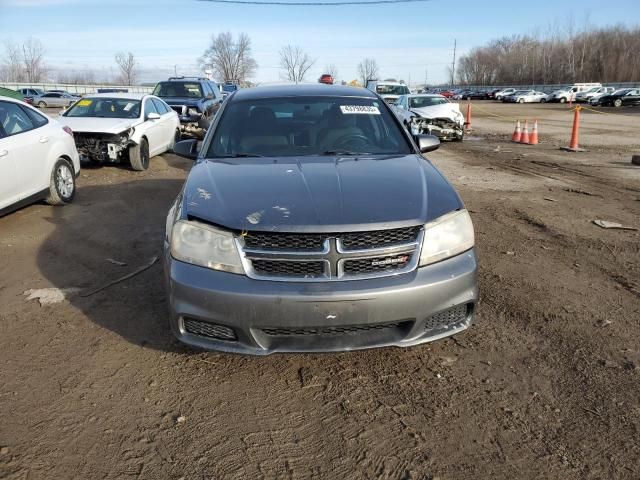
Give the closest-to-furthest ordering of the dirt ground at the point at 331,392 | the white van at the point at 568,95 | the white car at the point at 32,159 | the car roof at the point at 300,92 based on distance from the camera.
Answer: the dirt ground at the point at 331,392 → the car roof at the point at 300,92 → the white car at the point at 32,159 → the white van at the point at 568,95

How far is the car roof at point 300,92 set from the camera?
4.43 metres

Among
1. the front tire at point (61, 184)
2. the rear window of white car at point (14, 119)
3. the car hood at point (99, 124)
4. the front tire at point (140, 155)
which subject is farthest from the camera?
the front tire at point (140, 155)

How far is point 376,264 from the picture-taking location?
8.71ft

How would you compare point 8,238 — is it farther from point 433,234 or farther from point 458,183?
point 458,183

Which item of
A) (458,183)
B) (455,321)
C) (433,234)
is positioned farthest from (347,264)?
(458,183)

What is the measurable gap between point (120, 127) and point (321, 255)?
8610 mm

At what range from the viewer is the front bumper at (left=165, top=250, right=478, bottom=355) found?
2.53 m

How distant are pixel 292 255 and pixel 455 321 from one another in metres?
1.02

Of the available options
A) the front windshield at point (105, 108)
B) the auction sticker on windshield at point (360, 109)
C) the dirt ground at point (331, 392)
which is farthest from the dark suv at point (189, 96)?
the auction sticker on windshield at point (360, 109)

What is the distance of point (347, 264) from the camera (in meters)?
2.62

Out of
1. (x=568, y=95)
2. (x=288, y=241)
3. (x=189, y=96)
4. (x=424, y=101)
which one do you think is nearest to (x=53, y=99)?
(x=189, y=96)

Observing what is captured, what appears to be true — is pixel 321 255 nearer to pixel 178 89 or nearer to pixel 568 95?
pixel 178 89

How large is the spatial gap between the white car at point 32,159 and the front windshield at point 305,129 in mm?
3327

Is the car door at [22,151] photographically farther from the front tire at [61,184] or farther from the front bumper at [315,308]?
the front bumper at [315,308]
